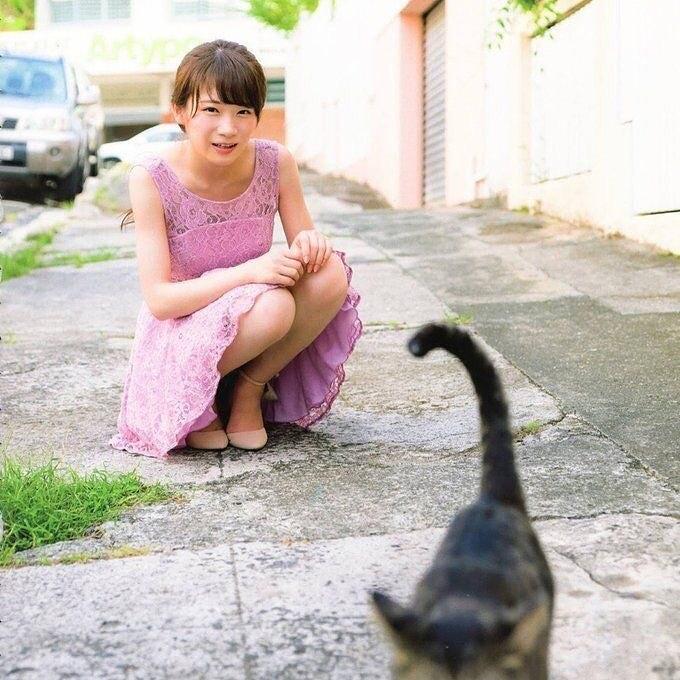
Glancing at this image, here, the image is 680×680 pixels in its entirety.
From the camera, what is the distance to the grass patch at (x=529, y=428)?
324cm

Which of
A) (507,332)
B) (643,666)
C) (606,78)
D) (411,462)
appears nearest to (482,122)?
(606,78)

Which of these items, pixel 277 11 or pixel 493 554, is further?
pixel 277 11

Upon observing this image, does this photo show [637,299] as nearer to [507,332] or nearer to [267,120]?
[507,332]

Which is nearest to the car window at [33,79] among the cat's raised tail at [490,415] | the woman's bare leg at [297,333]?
the woman's bare leg at [297,333]

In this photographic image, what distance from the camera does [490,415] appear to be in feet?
6.03

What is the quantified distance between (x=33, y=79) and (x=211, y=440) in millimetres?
9775

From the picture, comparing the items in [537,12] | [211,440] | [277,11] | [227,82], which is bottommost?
[211,440]

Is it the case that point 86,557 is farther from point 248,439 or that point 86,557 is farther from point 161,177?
point 161,177

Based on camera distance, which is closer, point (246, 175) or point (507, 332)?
point (246, 175)

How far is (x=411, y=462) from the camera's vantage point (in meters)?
3.09

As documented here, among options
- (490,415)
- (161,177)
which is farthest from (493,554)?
(161,177)

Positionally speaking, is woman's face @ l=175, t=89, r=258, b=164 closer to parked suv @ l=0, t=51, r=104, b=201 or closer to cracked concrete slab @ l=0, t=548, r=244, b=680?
cracked concrete slab @ l=0, t=548, r=244, b=680

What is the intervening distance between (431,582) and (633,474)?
4.98 feet

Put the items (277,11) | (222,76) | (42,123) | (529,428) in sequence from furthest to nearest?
(277,11) < (42,123) < (529,428) < (222,76)
